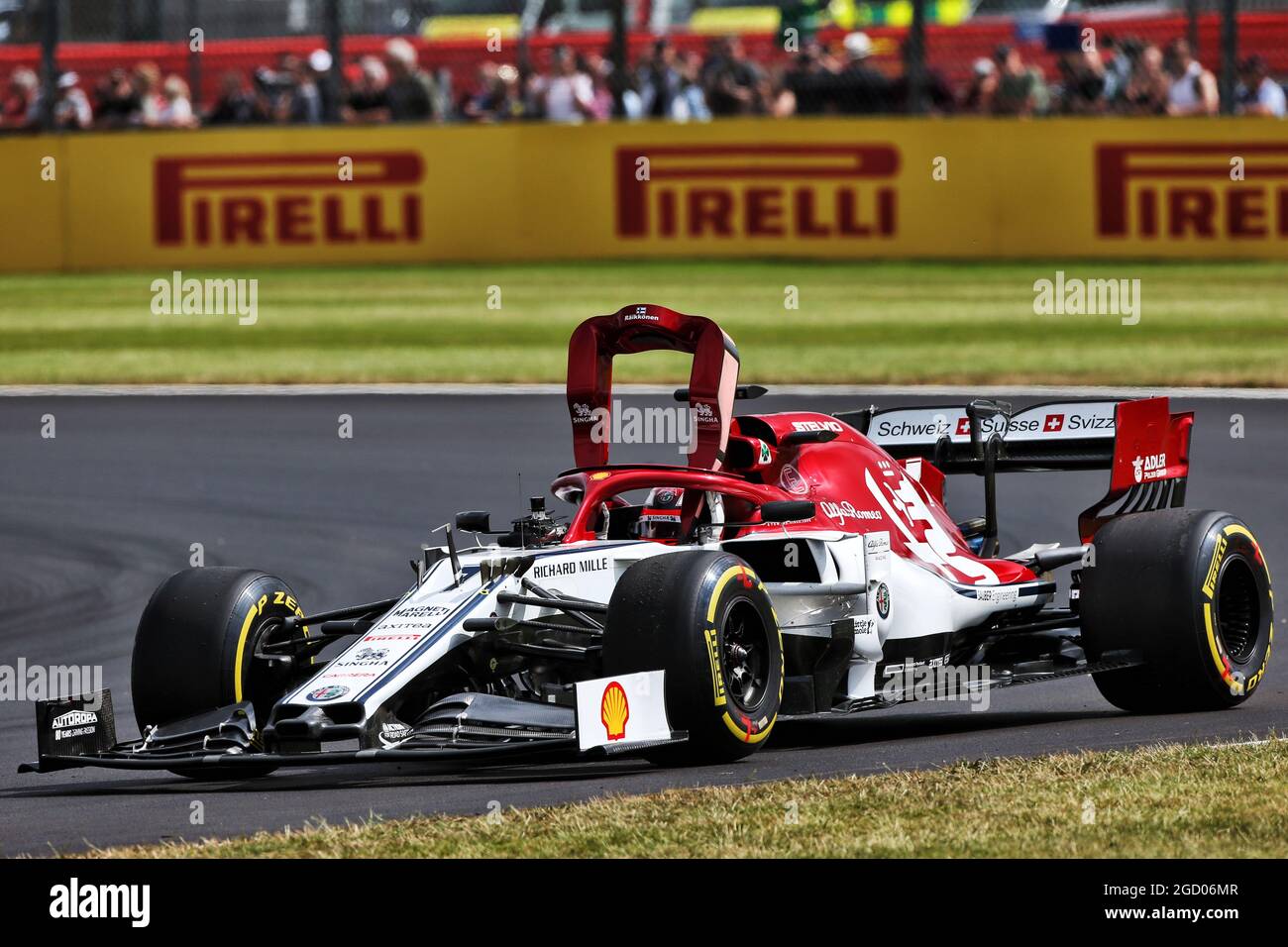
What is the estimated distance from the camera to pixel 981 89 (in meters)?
25.2

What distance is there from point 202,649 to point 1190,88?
17946mm

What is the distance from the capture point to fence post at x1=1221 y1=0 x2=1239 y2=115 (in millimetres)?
24312

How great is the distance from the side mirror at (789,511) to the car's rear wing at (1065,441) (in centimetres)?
186

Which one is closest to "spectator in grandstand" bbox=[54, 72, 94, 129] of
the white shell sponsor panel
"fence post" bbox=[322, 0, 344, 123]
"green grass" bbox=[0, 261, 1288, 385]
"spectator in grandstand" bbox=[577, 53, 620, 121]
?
"green grass" bbox=[0, 261, 1288, 385]

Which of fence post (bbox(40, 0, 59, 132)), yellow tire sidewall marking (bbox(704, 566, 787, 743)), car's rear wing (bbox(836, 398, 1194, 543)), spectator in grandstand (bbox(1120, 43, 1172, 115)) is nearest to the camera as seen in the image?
yellow tire sidewall marking (bbox(704, 566, 787, 743))

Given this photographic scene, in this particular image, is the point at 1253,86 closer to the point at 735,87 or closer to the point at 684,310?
the point at 735,87

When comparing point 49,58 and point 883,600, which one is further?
point 49,58

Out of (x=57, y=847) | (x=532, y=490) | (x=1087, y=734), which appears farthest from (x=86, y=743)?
(x=532, y=490)

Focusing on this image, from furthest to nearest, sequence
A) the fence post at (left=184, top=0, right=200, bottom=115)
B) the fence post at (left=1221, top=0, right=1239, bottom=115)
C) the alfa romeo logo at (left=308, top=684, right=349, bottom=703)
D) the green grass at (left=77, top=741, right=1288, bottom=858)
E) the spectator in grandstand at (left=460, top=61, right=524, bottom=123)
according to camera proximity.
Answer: the fence post at (left=184, top=0, right=200, bottom=115), the spectator in grandstand at (left=460, top=61, right=524, bottom=123), the fence post at (left=1221, top=0, right=1239, bottom=115), the alfa romeo logo at (left=308, top=684, right=349, bottom=703), the green grass at (left=77, top=741, right=1288, bottom=858)

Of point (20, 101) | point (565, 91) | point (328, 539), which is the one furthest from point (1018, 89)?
point (328, 539)

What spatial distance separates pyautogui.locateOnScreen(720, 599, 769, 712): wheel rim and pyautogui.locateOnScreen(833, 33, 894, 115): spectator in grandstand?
1766 cm

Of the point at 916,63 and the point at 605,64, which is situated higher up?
the point at 605,64

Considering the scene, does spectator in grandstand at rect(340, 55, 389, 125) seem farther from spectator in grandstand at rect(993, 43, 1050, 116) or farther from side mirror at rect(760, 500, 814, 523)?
side mirror at rect(760, 500, 814, 523)

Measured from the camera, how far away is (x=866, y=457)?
984 cm
